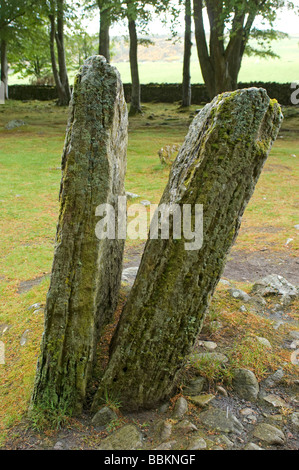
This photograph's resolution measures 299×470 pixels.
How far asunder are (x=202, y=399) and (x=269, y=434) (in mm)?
594

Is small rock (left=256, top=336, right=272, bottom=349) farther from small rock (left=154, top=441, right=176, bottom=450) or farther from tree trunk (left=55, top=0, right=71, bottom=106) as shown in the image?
tree trunk (left=55, top=0, right=71, bottom=106)

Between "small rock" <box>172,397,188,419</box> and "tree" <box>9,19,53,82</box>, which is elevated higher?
"tree" <box>9,19,53,82</box>

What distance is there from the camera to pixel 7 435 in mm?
3061

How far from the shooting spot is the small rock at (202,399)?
3287mm

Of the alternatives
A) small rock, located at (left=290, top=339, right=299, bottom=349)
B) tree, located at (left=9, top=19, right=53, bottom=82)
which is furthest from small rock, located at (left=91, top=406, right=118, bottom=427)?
tree, located at (left=9, top=19, right=53, bottom=82)

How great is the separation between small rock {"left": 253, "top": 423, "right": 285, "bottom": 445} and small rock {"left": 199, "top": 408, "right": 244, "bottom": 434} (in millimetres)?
128

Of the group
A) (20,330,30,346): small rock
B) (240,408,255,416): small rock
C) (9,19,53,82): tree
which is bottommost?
(20,330,30,346): small rock

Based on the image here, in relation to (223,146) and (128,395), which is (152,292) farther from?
(223,146)

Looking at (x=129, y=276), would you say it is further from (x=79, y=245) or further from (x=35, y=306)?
(x=79, y=245)

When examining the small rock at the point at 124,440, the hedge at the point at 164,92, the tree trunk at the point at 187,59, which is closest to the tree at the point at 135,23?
the tree trunk at the point at 187,59

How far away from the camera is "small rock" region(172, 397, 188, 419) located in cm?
317

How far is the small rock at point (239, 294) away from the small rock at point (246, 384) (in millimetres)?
1762

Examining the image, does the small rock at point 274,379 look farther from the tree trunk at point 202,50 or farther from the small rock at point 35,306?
the tree trunk at point 202,50

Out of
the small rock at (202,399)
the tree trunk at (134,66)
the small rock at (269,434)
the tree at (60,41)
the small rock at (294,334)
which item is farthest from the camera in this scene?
the tree at (60,41)
